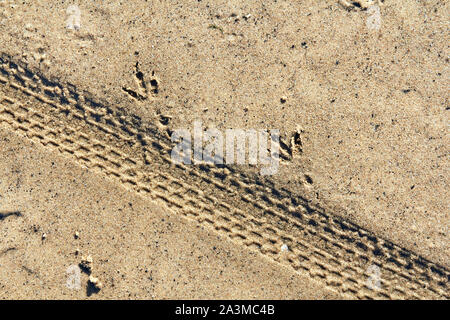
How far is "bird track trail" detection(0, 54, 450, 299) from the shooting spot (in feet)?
9.91

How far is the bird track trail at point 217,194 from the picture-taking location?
302 cm

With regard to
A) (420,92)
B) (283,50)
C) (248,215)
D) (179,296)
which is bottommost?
(179,296)

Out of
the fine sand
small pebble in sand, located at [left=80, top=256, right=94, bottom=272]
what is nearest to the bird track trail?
the fine sand

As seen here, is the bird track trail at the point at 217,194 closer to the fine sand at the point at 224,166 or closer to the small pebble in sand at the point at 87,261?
the fine sand at the point at 224,166

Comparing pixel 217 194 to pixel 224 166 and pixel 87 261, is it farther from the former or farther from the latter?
pixel 87 261

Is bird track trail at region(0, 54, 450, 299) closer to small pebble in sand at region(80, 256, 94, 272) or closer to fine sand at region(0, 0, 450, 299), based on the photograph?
fine sand at region(0, 0, 450, 299)

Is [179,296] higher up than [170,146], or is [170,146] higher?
[170,146]

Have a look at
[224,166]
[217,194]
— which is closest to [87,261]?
[217,194]

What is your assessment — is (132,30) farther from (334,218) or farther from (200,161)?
(334,218)

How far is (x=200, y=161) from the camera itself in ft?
10.1

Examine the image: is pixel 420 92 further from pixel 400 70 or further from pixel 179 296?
pixel 179 296

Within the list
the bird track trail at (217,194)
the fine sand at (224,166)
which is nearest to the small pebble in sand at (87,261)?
the fine sand at (224,166)
